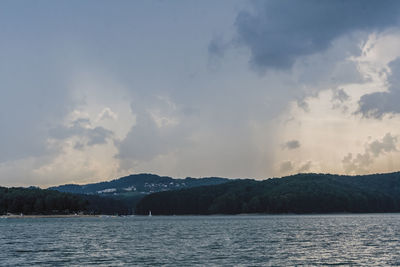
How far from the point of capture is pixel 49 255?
260ft

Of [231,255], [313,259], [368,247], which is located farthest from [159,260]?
[368,247]

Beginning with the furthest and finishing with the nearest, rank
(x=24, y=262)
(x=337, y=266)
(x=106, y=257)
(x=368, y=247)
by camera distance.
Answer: (x=368, y=247)
(x=106, y=257)
(x=24, y=262)
(x=337, y=266)

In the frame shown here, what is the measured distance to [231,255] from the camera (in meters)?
76.7

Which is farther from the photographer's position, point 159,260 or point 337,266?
point 159,260

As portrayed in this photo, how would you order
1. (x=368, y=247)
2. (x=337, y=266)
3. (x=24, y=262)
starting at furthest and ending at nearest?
(x=368, y=247) < (x=24, y=262) < (x=337, y=266)

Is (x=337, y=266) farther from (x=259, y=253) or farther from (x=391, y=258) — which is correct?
(x=259, y=253)

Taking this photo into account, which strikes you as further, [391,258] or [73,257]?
[73,257]

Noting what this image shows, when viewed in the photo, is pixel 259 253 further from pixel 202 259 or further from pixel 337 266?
pixel 337 266

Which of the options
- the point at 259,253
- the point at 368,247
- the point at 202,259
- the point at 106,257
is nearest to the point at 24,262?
the point at 106,257

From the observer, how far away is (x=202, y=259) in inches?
2817

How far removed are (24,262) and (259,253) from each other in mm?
36300

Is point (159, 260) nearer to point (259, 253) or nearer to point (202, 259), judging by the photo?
point (202, 259)

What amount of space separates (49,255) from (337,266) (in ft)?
149

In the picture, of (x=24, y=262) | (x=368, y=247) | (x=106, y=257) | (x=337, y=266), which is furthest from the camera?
(x=368, y=247)
